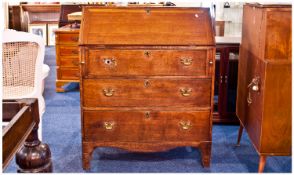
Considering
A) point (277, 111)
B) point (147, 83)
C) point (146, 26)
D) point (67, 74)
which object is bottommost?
point (67, 74)

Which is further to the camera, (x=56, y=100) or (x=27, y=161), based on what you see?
(x=56, y=100)

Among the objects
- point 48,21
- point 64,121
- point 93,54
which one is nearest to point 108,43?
point 93,54

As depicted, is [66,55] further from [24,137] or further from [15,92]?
[24,137]

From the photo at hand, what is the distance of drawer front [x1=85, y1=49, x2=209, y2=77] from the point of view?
2920 mm

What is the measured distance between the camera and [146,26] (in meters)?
2.94

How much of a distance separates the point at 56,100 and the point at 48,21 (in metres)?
5.88

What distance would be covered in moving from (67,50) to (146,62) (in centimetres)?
285

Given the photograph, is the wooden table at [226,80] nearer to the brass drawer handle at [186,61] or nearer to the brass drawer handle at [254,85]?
Answer: the brass drawer handle at [254,85]

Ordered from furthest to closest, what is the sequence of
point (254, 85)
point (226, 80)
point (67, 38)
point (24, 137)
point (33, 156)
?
1. point (67, 38)
2. point (226, 80)
3. point (254, 85)
4. point (33, 156)
5. point (24, 137)

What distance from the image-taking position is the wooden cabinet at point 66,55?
554cm

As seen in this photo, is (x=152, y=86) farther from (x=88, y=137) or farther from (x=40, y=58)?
(x=40, y=58)

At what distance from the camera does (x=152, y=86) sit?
301cm

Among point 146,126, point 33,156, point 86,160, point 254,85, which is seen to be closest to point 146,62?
point 146,126

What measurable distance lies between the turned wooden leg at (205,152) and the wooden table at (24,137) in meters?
1.48
